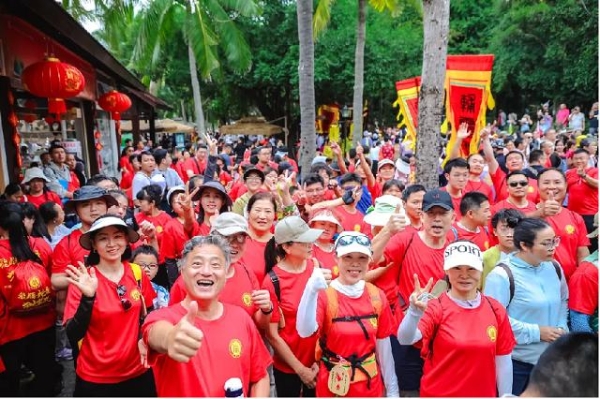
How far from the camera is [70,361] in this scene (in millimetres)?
5215

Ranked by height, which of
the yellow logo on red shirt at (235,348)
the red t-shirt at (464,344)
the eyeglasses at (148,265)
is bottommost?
the red t-shirt at (464,344)

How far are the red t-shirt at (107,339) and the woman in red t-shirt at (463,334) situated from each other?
5.69ft

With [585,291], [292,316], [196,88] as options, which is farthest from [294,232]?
[196,88]

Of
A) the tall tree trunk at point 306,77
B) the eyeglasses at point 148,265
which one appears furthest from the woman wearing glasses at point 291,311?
the tall tree trunk at point 306,77

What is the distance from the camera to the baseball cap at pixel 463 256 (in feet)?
9.63

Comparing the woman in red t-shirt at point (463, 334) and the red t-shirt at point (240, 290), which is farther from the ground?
the red t-shirt at point (240, 290)

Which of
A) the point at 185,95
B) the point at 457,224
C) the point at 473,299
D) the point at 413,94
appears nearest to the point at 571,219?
the point at 457,224

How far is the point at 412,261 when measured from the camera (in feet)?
12.9

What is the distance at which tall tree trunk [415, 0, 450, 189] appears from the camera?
6.53 metres

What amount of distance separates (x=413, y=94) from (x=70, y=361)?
27.6 feet

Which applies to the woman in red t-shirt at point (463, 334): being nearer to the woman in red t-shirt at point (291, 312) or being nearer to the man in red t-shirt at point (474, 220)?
the woman in red t-shirt at point (291, 312)

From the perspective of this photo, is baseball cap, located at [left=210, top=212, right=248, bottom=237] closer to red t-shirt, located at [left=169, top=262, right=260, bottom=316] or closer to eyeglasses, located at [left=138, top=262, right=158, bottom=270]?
red t-shirt, located at [left=169, top=262, right=260, bottom=316]

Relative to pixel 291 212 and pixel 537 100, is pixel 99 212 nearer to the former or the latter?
pixel 291 212

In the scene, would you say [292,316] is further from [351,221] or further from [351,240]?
[351,221]
